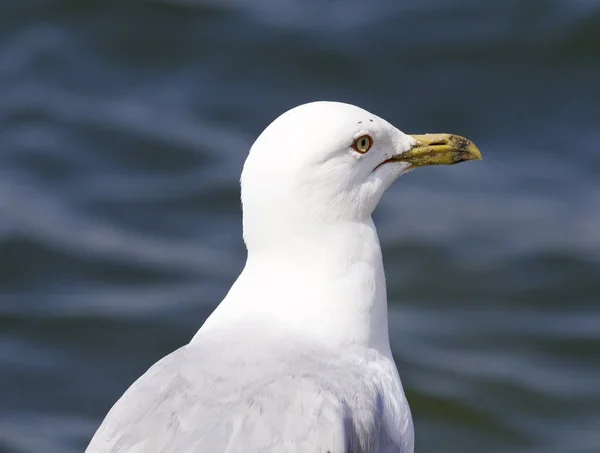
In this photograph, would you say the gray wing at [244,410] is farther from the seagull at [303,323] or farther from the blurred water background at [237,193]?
the blurred water background at [237,193]

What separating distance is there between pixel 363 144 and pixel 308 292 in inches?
18.0

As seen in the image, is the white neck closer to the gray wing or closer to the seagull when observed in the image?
the seagull

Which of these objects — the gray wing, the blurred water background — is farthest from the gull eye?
the blurred water background

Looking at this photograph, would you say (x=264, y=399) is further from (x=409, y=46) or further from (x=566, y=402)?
(x=409, y=46)

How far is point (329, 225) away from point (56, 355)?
2810mm

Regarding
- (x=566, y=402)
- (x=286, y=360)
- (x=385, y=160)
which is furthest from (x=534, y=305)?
(x=286, y=360)

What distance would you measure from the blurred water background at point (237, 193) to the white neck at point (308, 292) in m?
2.14

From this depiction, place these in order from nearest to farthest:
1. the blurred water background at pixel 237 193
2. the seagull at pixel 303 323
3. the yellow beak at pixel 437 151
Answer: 1. the seagull at pixel 303 323
2. the yellow beak at pixel 437 151
3. the blurred water background at pixel 237 193

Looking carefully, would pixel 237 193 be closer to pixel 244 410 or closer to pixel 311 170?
pixel 311 170

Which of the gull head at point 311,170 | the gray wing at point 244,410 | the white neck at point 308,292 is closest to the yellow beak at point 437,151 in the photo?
the gull head at point 311,170

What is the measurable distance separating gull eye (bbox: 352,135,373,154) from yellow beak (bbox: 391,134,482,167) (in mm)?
177

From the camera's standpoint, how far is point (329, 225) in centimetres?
376

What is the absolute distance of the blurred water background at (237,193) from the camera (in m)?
6.04

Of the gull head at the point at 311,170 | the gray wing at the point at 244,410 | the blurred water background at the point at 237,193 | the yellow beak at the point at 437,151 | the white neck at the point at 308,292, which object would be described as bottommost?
the gray wing at the point at 244,410
